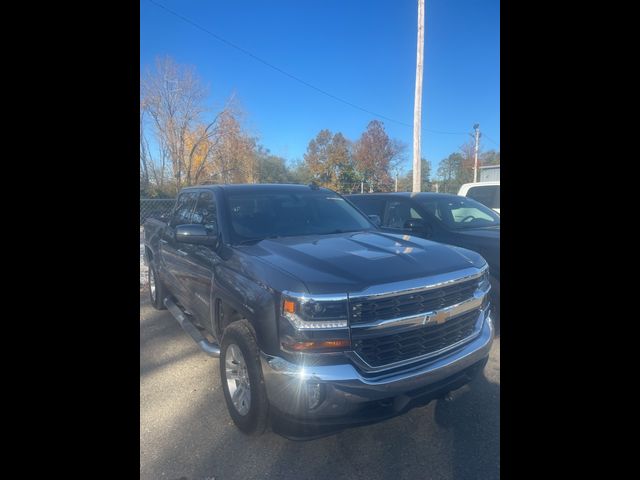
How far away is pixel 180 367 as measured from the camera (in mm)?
3709

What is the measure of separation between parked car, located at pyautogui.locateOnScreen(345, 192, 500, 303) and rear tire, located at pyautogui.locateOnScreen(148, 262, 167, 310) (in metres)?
3.36

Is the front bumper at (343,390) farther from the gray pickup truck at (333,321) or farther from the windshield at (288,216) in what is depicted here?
the windshield at (288,216)

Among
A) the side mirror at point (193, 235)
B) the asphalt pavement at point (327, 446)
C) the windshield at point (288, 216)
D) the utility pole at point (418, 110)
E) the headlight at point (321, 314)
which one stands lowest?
the asphalt pavement at point (327, 446)

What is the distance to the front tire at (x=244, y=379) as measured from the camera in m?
2.29

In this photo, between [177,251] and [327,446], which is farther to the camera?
[177,251]

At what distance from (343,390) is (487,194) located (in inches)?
310

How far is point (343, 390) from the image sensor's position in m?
1.97

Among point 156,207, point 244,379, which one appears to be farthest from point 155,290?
point 244,379

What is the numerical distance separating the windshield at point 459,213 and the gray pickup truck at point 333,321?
2325mm

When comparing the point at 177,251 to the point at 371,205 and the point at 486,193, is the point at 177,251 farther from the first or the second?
the point at 486,193

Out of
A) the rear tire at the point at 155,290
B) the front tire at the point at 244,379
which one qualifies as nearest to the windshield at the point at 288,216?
the front tire at the point at 244,379
